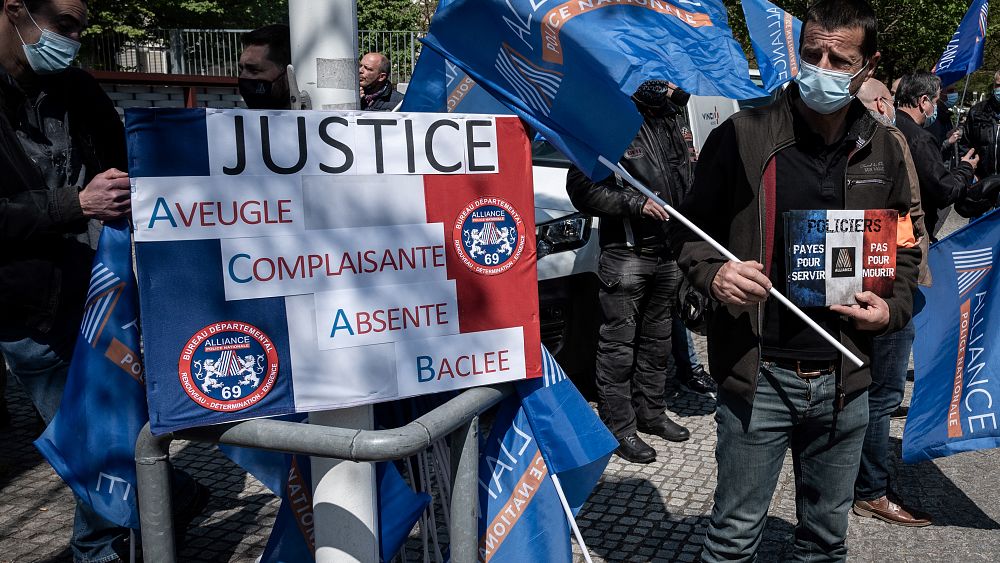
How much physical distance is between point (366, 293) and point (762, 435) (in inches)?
51.5

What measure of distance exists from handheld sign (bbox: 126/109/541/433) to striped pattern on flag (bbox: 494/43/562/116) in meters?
0.11

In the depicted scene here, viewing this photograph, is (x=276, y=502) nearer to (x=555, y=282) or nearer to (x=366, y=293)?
(x=555, y=282)

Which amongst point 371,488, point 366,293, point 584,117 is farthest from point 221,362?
point 584,117

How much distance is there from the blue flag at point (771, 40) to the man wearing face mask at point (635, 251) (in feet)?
1.75

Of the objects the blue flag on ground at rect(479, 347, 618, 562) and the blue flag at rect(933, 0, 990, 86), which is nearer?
A: the blue flag on ground at rect(479, 347, 618, 562)

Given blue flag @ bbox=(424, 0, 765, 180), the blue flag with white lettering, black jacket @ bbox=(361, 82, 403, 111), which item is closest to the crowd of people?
blue flag @ bbox=(424, 0, 765, 180)

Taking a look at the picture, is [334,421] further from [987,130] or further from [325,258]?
[987,130]

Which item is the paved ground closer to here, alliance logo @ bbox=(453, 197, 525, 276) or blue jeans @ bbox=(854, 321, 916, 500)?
blue jeans @ bbox=(854, 321, 916, 500)

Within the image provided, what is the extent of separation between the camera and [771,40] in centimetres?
496

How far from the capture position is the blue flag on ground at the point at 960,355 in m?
4.29

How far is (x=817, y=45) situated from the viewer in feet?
8.90

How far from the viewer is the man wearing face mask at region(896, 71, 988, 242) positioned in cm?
454

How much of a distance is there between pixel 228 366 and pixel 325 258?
1.10 feet

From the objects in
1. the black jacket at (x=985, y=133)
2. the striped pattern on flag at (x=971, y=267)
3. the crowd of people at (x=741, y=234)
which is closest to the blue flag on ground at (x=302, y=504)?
the crowd of people at (x=741, y=234)
